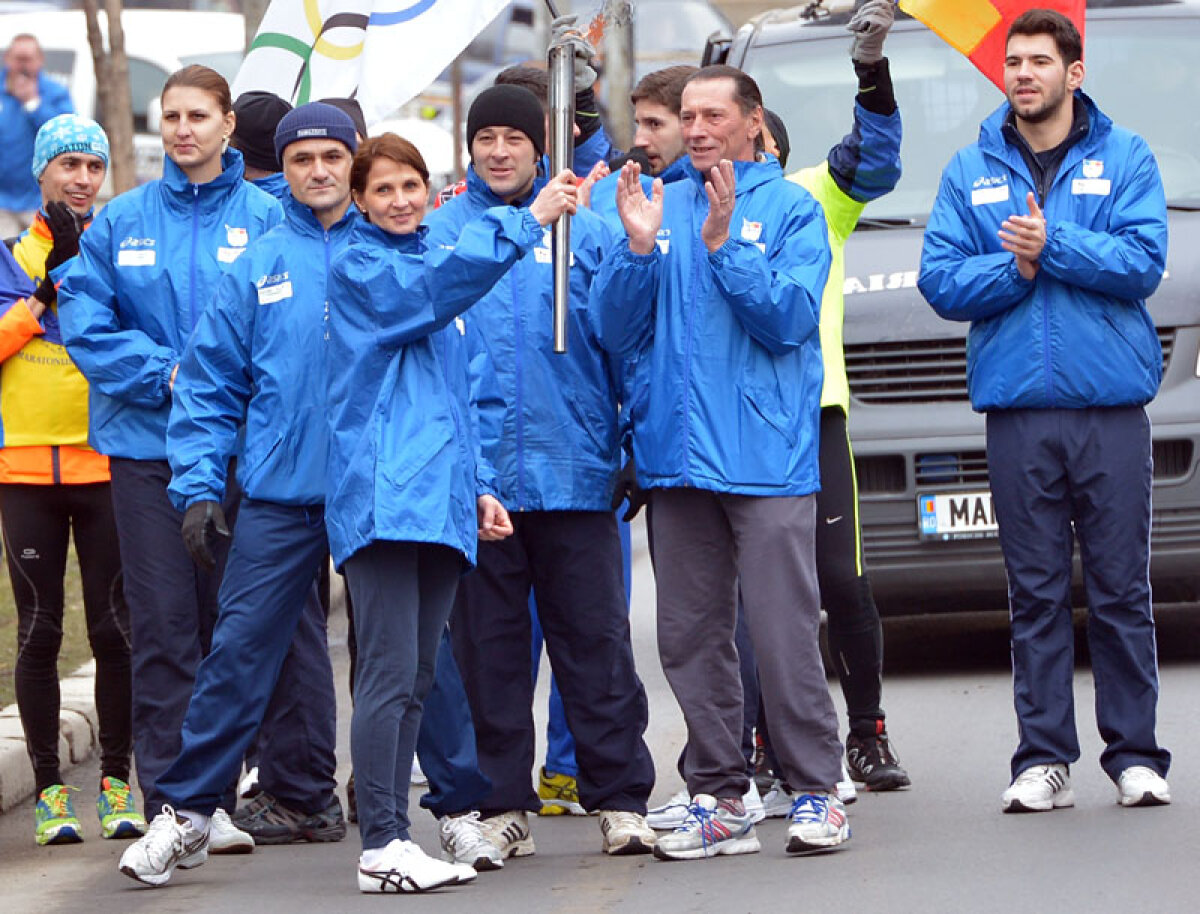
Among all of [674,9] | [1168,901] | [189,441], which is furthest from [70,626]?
[674,9]

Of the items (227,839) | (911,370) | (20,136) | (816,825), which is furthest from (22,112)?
(816,825)

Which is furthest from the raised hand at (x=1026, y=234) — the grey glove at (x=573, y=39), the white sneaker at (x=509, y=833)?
the white sneaker at (x=509, y=833)

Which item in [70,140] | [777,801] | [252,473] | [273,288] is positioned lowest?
[777,801]

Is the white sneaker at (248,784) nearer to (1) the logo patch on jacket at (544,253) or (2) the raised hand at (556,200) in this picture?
(1) the logo patch on jacket at (544,253)

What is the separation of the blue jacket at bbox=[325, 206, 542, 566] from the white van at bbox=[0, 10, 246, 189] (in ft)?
55.0

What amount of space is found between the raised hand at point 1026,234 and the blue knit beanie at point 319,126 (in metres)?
1.82

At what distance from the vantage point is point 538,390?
24.0 feet

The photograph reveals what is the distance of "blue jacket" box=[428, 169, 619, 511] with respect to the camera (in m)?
7.29

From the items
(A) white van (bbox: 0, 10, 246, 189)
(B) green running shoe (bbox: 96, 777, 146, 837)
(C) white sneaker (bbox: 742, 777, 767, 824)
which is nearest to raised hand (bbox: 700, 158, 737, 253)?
(C) white sneaker (bbox: 742, 777, 767, 824)

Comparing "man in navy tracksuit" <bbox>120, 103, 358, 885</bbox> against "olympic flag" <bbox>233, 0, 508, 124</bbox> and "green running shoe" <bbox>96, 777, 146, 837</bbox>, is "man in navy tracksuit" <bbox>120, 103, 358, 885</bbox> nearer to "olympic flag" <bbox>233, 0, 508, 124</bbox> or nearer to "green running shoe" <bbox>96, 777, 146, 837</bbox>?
"green running shoe" <bbox>96, 777, 146, 837</bbox>

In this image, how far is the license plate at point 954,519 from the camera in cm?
990

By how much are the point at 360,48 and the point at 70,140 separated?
1.64m

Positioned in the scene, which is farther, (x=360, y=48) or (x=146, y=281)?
(x=360, y=48)

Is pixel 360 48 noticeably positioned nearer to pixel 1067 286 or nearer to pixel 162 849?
pixel 1067 286
